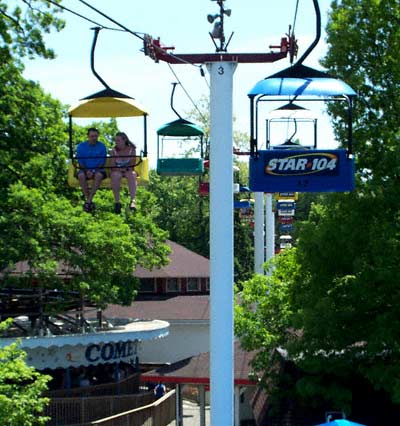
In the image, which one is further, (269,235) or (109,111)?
(269,235)

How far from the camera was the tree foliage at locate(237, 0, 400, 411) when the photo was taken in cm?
1648

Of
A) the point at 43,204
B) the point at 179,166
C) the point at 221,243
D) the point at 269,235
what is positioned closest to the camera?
the point at 221,243

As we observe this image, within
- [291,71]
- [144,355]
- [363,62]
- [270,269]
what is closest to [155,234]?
[270,269]

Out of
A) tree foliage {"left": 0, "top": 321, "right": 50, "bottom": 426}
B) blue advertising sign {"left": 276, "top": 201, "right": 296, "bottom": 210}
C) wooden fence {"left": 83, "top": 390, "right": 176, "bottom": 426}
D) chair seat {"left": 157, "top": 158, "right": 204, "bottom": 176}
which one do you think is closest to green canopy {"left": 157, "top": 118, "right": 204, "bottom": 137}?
chair seat {"left": 157, "top": 158, "right": 204, "bottom": 176}

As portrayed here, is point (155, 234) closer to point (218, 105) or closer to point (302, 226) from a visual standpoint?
point (302, 226)

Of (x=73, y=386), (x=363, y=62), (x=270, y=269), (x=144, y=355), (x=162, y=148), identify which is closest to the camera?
(x=162, y=148)

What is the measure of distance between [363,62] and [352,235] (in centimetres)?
377

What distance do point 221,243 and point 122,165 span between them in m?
3.54

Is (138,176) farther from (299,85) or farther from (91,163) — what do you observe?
(299,85)

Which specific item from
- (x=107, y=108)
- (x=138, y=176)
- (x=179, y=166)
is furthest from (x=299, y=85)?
(x=179, y=166)

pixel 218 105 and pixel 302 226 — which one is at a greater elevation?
pixel 218 105

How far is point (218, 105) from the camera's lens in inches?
385

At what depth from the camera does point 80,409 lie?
27031mm

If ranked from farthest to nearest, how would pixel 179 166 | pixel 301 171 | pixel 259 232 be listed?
pixel 259 232, pixel 179 166, pixel 301 171
